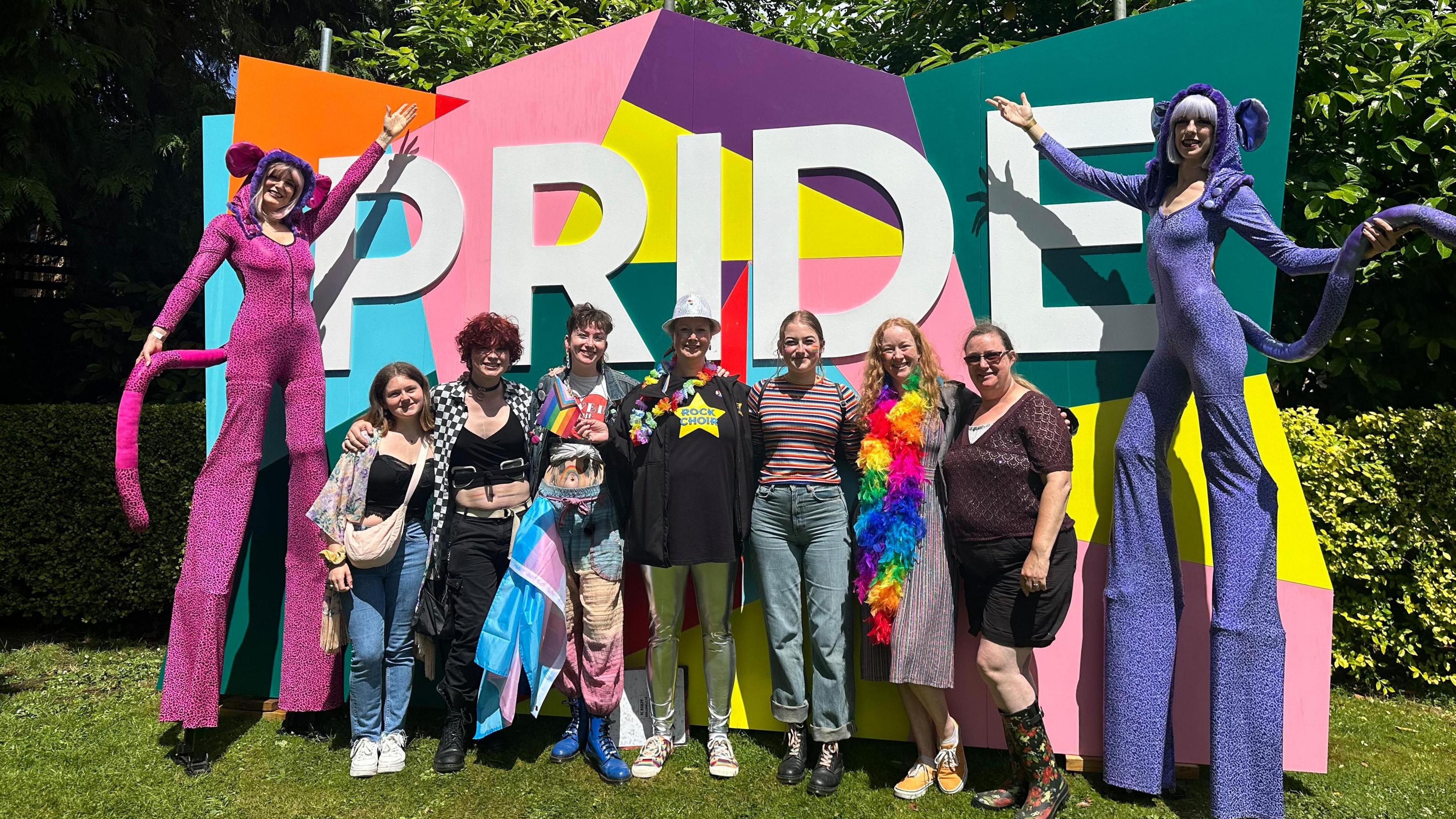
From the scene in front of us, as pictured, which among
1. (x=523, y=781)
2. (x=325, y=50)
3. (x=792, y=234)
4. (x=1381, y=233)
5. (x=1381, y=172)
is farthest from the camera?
(x=1381, y=172)

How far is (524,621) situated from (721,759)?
1.08 metres

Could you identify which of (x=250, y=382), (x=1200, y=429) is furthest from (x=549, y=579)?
(x=1200, y=429)

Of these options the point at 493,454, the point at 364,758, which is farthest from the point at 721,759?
the point at 493,454

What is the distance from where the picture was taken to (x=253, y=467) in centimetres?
385

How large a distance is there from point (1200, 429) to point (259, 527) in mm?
4742

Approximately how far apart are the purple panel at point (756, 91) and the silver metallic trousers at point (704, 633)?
78.4 inches

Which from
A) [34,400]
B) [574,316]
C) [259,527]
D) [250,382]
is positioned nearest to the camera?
[574,316]

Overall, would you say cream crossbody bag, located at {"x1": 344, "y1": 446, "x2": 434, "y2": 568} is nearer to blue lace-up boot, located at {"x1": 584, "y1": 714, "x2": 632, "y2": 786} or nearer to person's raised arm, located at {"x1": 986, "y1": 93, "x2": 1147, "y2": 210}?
blue lace-up boot, located at {"x1": 584, "y1": 714, "x2": 632, "y2": 786}

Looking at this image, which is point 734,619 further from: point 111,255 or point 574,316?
point 111,255

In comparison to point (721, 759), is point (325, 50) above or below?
above

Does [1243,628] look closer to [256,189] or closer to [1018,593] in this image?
[1018,593]

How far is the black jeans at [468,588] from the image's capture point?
3.48 meters

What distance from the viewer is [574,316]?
3535 millimetres

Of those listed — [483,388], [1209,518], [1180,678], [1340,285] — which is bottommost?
[1180,678]
